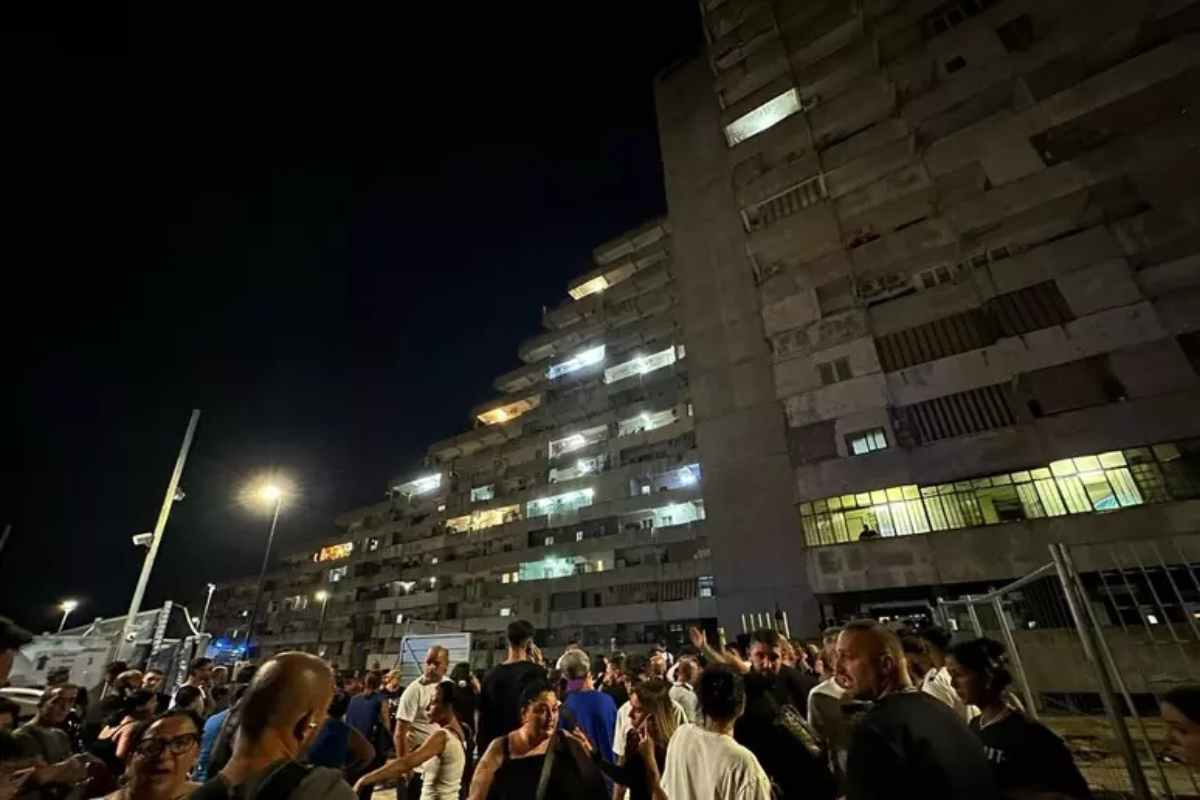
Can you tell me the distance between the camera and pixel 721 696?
2678mm

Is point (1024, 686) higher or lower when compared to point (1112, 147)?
lower

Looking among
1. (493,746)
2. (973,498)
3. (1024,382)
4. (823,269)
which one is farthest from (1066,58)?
(493,746)

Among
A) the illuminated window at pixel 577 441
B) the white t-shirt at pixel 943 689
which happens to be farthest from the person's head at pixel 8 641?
the illuminated window at pixel 577 441

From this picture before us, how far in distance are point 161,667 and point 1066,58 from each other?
38.3 m

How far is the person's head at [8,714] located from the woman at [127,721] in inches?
27.3

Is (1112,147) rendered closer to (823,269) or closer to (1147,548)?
(823,269)

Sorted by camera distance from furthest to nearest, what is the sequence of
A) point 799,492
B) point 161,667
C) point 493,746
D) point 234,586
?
point 234,586 < point 799,492 < point 161,667 < point 493,746

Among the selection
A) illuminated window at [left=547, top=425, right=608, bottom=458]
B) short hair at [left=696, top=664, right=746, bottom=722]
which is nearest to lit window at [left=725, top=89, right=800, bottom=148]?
illuminated window at [left=547, top=425, right=608, bottom=458]

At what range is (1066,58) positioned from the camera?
19.2 meters

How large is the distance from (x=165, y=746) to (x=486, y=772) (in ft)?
5.41

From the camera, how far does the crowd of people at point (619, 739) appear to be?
1.89 metres

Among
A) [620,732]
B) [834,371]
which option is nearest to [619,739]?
[620,732]

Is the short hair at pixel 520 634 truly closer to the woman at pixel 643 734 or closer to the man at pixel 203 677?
the woman at pixel 643 734

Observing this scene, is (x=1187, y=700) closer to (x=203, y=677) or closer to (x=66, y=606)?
(x=203, y=677)
